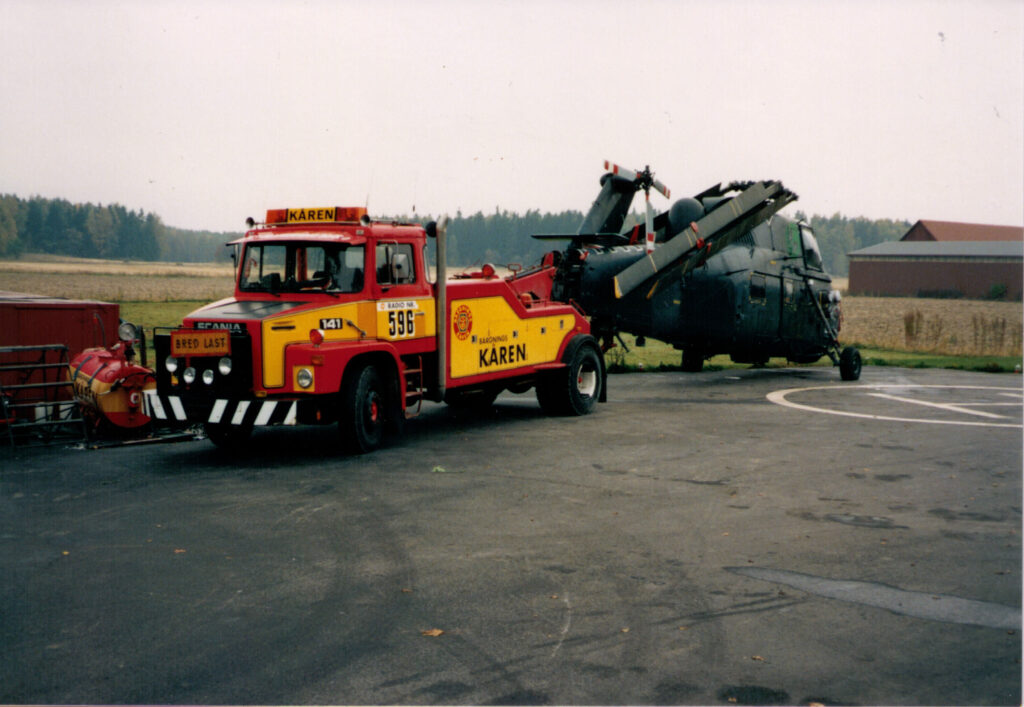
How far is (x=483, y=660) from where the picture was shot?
477cm

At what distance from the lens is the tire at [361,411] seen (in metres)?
10.6

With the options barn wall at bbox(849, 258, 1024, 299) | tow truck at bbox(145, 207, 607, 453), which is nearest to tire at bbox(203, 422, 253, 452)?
tow truck at bbox(145, 207, 607, 453)

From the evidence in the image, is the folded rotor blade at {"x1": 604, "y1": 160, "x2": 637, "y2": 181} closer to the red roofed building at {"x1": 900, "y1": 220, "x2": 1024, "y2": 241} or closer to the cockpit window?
the cockpit window

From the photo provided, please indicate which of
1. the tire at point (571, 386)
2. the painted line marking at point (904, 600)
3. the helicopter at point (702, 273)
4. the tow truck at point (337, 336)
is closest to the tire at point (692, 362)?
the helicopter at point (702, 273)

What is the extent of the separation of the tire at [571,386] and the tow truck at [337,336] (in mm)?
863

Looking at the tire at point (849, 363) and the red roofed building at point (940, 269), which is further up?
the red roofed building at point (940, 269)

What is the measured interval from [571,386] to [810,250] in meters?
9.04

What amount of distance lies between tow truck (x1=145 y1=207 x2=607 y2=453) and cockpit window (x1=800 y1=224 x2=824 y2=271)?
942 centimetres

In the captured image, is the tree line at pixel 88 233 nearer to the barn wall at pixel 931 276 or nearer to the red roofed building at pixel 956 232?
the barn wall at pixel 931 276

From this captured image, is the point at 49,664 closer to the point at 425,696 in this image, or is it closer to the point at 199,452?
the point at 425,696

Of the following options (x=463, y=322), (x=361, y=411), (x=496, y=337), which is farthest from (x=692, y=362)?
(x=361, y=411)

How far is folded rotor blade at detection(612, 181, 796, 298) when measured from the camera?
16516 mm

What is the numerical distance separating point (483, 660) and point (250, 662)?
1.18m

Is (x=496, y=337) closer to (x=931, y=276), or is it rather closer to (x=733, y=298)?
(x=733, y=298)
